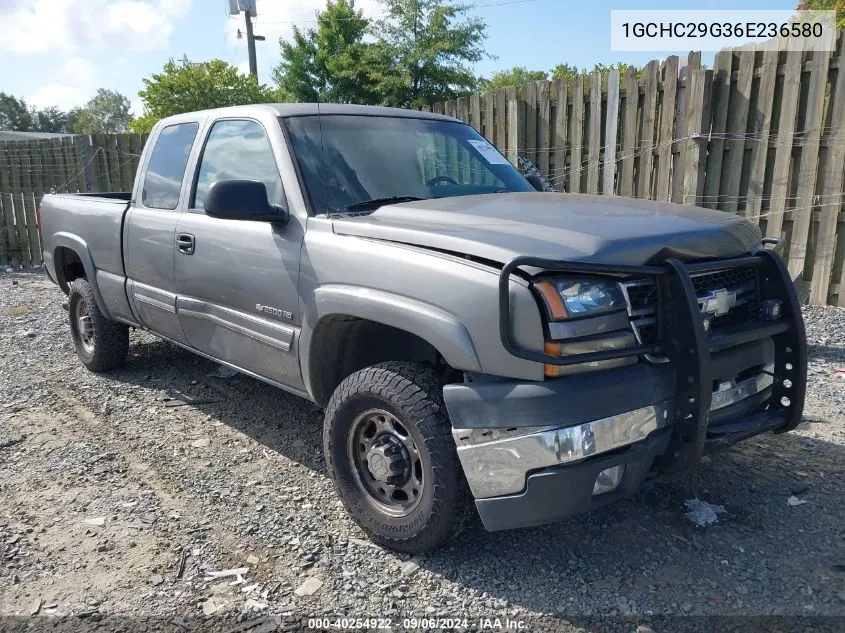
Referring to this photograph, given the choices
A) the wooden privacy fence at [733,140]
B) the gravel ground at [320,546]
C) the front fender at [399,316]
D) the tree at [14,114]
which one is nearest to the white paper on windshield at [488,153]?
the front fender at [399,316]

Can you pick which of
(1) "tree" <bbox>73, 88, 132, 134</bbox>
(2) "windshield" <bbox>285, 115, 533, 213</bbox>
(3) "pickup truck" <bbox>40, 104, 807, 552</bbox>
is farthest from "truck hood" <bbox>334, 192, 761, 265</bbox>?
(1) "tree" <bbox>73, 88, 132, 134</bbox>

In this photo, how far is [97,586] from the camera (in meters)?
2.73

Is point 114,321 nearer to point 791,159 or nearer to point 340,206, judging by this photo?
point 340,206

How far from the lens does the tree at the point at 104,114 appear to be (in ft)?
269

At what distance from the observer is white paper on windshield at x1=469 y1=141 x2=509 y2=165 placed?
4.11 metres

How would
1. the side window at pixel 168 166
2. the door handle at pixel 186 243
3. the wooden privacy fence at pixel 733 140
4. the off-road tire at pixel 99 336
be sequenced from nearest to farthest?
the door handle at pixel 186 243, the side window at pixel 168 166, the off-road tire at pixel 99 336, the wooden privacy fence at pixel 733 140

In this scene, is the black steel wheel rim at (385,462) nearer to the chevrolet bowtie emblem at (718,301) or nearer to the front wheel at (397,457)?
the front wheel at (397,457)

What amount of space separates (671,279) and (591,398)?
549 millimetres

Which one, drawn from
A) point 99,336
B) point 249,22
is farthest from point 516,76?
point 99,336

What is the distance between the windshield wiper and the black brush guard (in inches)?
45.2

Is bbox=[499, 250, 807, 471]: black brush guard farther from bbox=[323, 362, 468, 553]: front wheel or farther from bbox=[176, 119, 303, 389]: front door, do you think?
bbox=[176, 119, 303, 389]: front door

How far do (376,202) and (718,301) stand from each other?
1637 mm

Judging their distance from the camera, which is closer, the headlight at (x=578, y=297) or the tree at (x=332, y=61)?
the headlight at (x=578, y=297)

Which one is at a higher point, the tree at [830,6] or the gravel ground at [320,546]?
the tree at [830,6]
